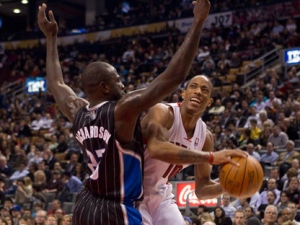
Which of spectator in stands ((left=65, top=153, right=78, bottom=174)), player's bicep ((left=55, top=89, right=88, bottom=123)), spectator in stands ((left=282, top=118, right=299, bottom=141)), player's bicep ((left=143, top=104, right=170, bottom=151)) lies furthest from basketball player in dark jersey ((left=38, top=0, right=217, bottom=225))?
spectator in stands ((left=65, top=153, right=78, bottom=174))

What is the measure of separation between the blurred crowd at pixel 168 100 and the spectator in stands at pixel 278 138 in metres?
0.02

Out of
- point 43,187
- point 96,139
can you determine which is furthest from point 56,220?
point 96,139

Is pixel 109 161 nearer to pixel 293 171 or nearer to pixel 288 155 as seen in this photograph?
pixel 293 171

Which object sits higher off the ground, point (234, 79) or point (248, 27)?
point (248, 27)

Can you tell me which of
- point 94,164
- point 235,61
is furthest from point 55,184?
point 94,164

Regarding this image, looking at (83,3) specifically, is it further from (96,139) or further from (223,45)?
(96,139)

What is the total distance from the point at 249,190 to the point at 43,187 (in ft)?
40.8

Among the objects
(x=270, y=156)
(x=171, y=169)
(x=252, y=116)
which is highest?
(x=252, y=116)

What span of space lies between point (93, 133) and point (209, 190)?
141 cm

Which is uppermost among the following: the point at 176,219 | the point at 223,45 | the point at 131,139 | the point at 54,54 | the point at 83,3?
the point at 83,3

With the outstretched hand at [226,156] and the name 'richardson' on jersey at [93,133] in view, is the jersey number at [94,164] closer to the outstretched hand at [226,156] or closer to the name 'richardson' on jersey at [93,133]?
the name 'richardson' on jersey at [93,133]

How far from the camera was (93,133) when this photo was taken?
455 centimetres

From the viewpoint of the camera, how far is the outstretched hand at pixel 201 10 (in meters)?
4.25

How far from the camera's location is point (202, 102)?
5449mm
